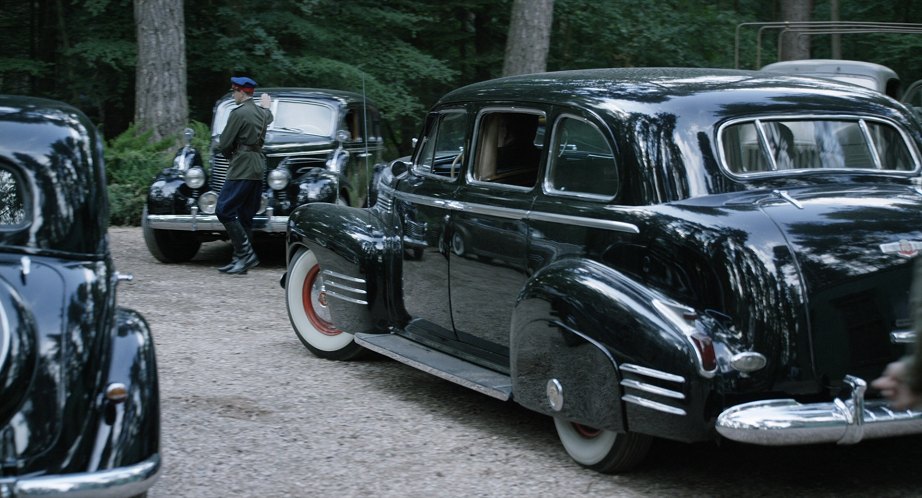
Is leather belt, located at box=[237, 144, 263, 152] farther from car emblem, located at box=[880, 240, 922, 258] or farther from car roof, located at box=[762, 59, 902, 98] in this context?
car roof, located at box=[762, 59, 902, 98]

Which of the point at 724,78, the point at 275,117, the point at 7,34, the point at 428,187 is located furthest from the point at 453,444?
the point at 7,34

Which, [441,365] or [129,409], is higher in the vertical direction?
[129,409]

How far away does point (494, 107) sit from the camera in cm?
607

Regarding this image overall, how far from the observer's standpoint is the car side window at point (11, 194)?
4.25 m

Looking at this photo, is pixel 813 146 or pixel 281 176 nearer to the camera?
pixel 813 146

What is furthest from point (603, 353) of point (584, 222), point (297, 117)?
point (297, 117)

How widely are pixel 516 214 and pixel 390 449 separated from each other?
133 centimetres

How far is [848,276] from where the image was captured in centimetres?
440

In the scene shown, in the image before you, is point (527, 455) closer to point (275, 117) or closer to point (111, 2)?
point (275, 117)

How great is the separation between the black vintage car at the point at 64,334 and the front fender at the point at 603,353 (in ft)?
5.70

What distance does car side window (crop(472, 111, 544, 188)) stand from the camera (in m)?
6.09

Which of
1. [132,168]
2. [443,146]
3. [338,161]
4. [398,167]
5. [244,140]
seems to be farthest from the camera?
[132,168]

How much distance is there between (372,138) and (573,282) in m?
8.52

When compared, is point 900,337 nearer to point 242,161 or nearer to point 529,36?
point 242,161
